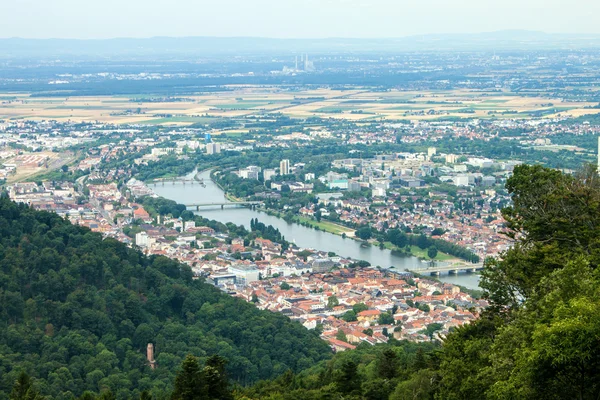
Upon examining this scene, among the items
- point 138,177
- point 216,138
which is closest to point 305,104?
point 216,138

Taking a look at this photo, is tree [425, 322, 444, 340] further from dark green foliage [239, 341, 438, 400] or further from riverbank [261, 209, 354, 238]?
riverbank [261, 209, 354, 238]

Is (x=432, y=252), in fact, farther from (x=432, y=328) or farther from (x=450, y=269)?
(x=432, y=328)

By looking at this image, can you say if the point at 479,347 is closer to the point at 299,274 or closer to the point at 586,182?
the point at 586,182

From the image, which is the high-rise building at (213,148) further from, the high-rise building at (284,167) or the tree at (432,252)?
the tree at (432,252)

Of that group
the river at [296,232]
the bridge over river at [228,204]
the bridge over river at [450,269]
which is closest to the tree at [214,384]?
the river at [296,232]

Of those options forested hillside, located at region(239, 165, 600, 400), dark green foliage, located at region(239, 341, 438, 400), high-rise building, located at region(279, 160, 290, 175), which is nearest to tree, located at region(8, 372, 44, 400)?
dark green foliage, located at region(239, 341, 438, 400)

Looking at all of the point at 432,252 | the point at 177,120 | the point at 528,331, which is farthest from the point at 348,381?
the point at 177,120
